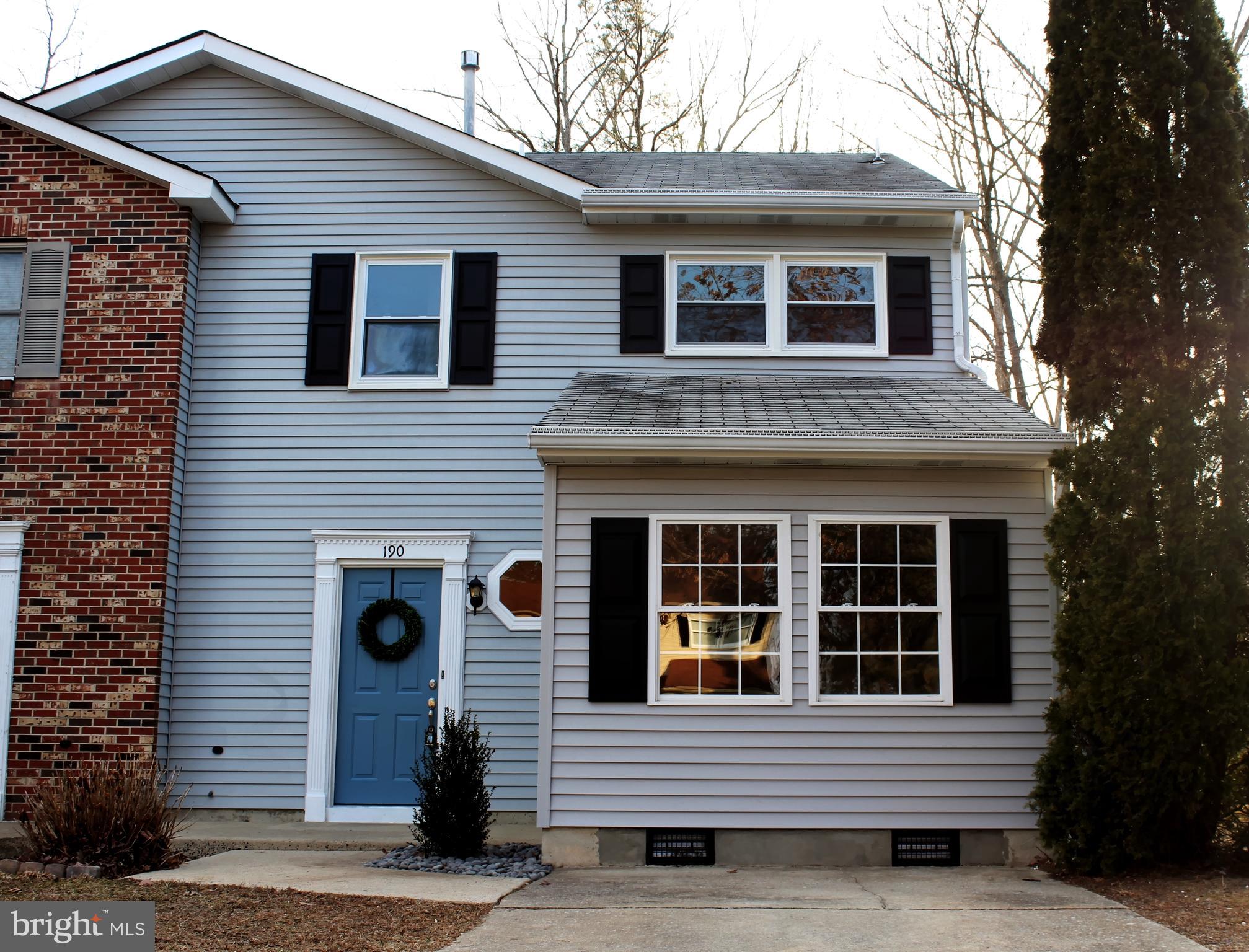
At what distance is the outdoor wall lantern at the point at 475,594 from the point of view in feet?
30.6

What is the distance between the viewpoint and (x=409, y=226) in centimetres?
1012

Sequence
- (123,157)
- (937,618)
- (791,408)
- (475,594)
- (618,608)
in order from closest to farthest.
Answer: (618,608) → (937,618) → (791,408) → (475,594) → (123,157)

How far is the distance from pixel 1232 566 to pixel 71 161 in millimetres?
9485

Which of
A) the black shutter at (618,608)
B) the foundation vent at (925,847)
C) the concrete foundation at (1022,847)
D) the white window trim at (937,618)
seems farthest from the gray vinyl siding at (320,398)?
the concrete foundation at (1022,847)

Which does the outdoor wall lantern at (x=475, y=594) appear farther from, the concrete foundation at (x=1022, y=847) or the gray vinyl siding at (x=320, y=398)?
the concrete foundation at (x=1022, y=847)

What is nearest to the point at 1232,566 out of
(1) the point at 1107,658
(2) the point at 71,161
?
(1) the point at 1107,658

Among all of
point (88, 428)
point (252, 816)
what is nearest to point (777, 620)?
point (252, 816)

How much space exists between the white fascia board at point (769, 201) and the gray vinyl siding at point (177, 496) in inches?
135

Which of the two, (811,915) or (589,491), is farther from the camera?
(589,491)

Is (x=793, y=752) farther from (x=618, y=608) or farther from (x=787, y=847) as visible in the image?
(x=618, y=608)

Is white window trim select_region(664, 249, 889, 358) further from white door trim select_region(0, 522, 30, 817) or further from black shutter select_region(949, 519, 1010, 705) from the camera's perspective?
white door trim select_region(0, 522, 30, 817)

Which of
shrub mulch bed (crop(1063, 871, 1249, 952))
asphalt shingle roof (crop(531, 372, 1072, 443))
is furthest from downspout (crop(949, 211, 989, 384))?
shrub mulch bed (crop(1063, 871, 1249, 952))

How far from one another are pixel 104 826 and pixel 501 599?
11.0 ft

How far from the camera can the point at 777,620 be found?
8148 mm
